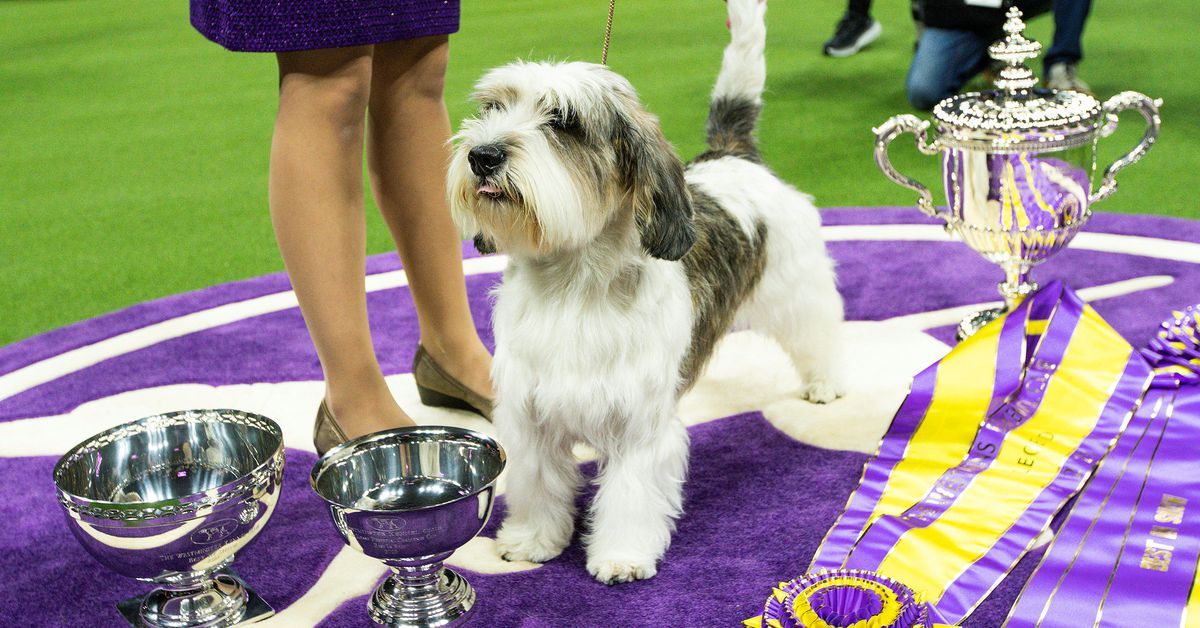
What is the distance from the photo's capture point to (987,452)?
2.29 m

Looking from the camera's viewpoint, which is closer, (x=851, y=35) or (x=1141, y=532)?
(x=1141, y=532)

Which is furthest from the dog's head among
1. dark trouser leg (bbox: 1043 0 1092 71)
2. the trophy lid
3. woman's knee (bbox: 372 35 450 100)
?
dark trouser leg (bbox: 1043 0 1092 71)

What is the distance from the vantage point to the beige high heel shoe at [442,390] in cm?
272

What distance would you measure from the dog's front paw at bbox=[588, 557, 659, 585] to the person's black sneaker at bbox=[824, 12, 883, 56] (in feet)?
15.5

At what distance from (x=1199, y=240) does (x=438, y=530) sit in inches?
103

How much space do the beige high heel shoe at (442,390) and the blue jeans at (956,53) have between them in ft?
10.2

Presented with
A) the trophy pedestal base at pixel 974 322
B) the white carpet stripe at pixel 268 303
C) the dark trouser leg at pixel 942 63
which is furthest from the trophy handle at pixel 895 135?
the dark trouser leg at pixel 942 63

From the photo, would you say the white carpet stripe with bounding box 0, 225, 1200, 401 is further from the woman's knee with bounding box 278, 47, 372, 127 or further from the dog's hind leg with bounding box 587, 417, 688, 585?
the dog's hind leg with bounding box 587, 417, 688, 585

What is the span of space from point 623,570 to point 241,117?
15.1ft

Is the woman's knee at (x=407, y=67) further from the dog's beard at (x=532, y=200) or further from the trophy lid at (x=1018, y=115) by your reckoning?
the trophy lid at (x=1018, y=115)

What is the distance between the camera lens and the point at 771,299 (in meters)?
2.59

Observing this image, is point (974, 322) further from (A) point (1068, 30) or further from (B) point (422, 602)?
(A) point (1068, 30)

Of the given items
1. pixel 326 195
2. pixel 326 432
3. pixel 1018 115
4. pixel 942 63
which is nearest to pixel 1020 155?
pixel 1018 115

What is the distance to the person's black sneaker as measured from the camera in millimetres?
6250
